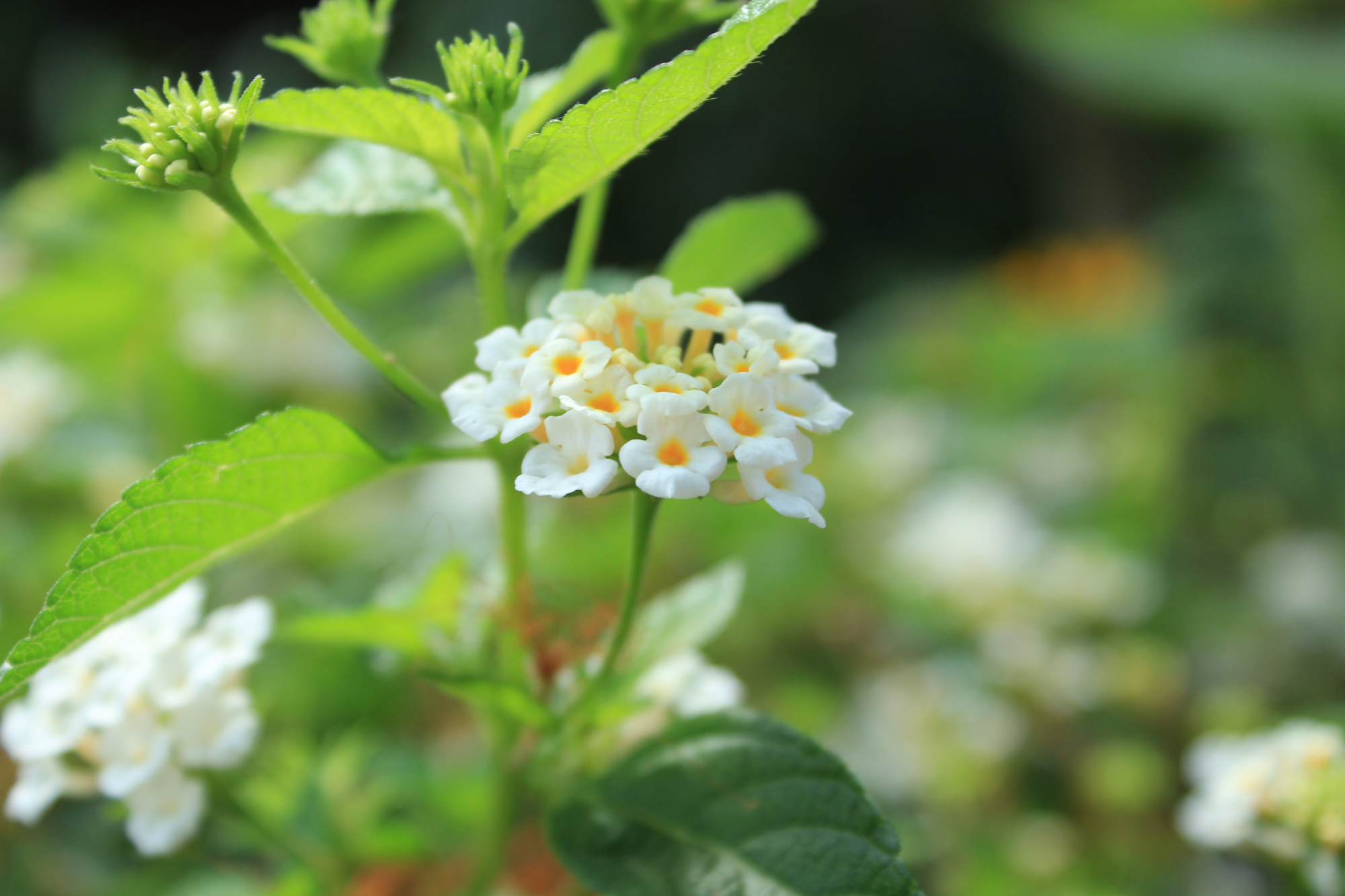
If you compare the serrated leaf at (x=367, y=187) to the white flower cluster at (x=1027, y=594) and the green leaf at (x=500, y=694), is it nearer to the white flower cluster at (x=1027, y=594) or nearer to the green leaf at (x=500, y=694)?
the green leaf at (x=500, y=694)

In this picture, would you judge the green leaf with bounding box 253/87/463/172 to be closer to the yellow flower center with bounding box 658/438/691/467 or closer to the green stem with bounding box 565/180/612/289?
the green stem with bounding box 565/180/612/289

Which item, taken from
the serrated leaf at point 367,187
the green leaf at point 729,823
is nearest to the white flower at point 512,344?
the serrated leaf at point 367,187

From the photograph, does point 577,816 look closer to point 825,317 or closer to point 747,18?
point 747,18

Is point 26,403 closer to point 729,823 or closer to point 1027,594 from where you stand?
point 729,823

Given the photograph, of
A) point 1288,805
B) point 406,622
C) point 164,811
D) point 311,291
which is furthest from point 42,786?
point 1288,805

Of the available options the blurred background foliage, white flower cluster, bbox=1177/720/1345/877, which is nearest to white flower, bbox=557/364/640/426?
the blurred background foliage

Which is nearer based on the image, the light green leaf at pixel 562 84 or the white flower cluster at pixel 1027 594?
the light green leaf at pixel 562 84

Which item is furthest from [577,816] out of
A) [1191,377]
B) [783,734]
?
[1191,377]
